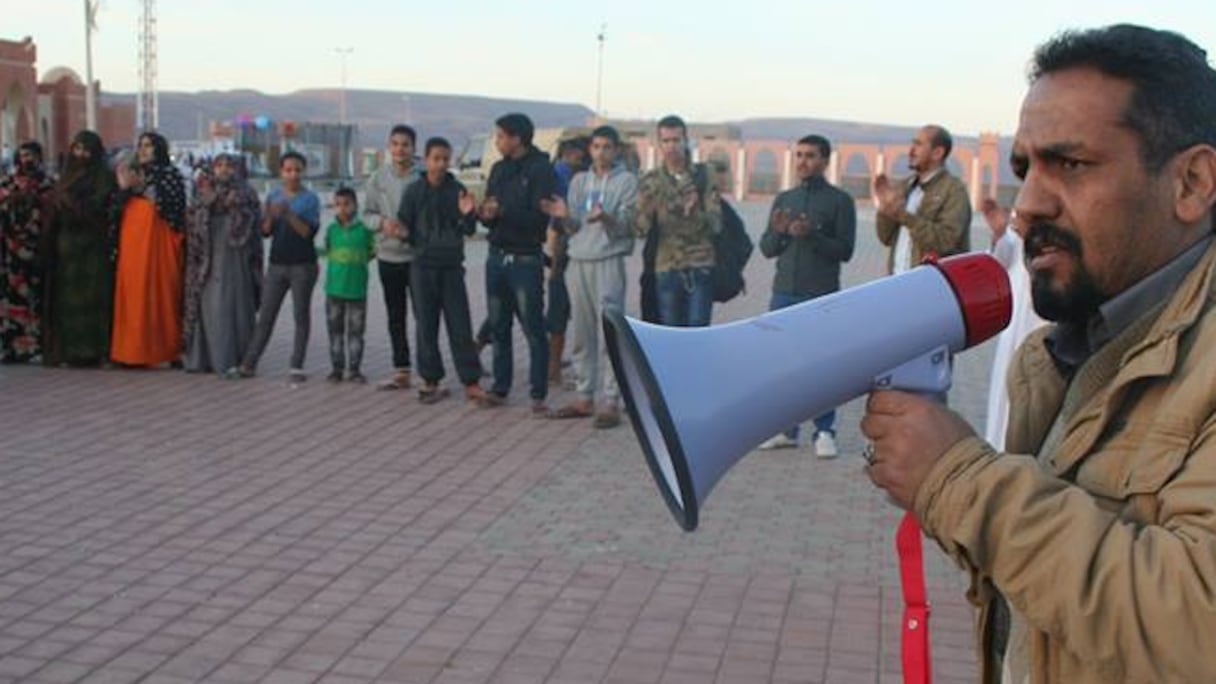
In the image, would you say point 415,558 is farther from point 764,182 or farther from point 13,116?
point 764,182

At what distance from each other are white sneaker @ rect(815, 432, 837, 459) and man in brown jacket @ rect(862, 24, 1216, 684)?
6.30m

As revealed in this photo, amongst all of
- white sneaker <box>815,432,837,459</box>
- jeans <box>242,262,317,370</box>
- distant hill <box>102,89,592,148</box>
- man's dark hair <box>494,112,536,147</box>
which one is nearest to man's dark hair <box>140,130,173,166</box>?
jeans <box>242,262,317,370</box>

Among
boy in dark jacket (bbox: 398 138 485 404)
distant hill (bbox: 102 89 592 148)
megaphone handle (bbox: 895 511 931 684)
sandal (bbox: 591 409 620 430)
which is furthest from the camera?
distant hill (bbox: 102 89 592 148)

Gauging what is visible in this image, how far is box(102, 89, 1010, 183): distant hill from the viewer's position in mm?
159000

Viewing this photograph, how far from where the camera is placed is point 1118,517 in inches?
57.1

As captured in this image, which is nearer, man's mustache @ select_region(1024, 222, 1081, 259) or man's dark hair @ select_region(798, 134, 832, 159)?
man's mustache @ select_region(1024, 222, 1081, 259)

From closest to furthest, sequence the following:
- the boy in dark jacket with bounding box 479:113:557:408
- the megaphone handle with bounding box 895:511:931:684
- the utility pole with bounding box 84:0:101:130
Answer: the megaphone handle with bounding box 895:511:931:684
the boy in dark jacket with bounding box 479:113:557:408
the utility pole with bounding box 84:0:101:130

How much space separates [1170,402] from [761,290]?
16098 millimetres

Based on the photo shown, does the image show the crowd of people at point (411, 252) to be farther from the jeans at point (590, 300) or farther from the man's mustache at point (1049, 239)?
the man's mustache at point (1049, 239)

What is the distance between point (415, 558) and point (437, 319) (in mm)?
3674

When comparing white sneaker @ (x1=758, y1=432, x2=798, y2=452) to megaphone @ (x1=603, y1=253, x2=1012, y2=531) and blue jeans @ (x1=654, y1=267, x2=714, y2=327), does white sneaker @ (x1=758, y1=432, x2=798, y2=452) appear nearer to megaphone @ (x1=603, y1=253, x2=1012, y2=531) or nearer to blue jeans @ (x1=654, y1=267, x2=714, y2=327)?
blue jeans @ (x1=654, y1=267, x2=714, y2=327)

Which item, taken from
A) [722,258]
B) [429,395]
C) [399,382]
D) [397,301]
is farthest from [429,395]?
[722,258]

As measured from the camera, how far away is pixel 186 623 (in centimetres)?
493

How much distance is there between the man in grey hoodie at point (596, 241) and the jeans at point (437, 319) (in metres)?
0.77
